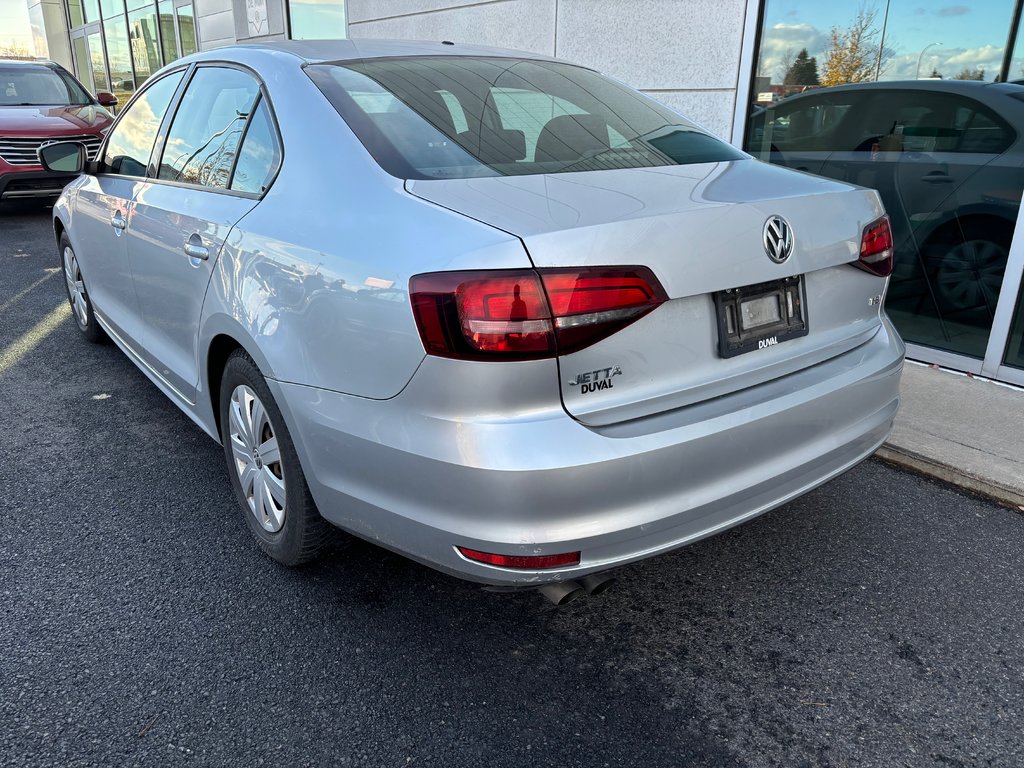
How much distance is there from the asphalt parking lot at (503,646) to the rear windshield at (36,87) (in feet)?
31.1

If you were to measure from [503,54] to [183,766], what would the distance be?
267 centimetres

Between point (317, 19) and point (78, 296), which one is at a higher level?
point (317, 19)

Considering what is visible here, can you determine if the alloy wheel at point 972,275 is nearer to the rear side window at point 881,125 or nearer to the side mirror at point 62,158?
the rear side window at point 881,125

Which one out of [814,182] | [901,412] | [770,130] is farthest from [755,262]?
[770,130]

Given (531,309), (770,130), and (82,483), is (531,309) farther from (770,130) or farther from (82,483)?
(770,130)

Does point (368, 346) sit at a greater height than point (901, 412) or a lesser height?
greater

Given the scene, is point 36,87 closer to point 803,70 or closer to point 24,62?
point 24,62

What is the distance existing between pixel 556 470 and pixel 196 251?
1679mm

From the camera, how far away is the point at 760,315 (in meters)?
2.13

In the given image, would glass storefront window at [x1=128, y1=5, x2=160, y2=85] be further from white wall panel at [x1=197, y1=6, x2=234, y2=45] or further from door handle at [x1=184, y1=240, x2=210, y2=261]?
door handle at [x1=184, y1=240, x2=210, y2=261]

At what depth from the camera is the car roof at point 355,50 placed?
9.27 feet

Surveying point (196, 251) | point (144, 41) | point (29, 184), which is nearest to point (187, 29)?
point (144, 41)

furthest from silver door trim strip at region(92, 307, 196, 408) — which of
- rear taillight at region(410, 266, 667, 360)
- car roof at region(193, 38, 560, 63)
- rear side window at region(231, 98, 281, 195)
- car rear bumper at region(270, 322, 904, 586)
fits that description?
rear taillight at region(410, 266, 667, 360)

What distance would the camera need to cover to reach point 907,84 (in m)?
4.93
